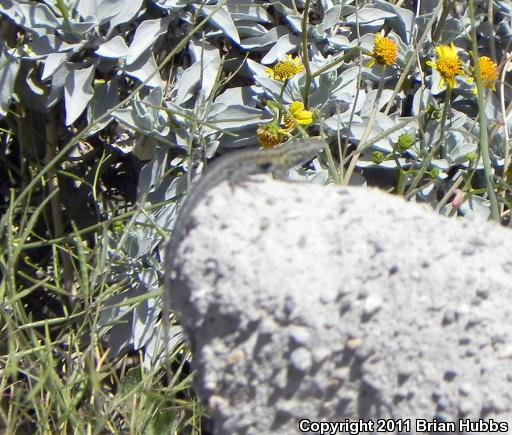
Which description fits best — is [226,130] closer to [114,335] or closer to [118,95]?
[118,95]

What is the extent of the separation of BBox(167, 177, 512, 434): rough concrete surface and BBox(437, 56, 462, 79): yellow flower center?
1.45 meters

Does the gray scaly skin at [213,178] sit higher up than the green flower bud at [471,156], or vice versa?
the gray scaly skin at [213,178]

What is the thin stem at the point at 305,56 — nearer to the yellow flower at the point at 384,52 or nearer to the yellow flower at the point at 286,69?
the yellow flower at the point at 286,69

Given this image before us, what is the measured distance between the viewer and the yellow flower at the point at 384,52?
3.29 meters

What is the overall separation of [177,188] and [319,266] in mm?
1559

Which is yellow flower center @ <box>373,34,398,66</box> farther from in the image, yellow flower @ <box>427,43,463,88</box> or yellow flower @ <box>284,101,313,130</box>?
yellow flower @ <box>284,101,313,130</box>

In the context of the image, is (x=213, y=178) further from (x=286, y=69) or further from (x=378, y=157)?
(x=378, y=157)

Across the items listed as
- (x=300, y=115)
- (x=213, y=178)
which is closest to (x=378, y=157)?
(x=300, y=115)

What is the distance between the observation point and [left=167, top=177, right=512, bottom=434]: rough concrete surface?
6.09ft

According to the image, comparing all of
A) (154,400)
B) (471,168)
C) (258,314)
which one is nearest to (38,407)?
(154,400)

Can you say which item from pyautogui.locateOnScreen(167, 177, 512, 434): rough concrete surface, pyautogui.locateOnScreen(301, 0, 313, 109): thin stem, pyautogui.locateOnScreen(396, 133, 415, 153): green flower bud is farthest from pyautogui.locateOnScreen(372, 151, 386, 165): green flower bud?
pyautogui.locateOnScreen(167, 177, 512, 434): rough concrete surface

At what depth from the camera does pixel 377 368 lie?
6.22ft

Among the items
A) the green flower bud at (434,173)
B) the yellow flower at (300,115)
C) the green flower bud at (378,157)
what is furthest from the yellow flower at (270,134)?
the green flower bud at (434,173)

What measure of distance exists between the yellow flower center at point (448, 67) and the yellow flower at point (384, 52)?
0.18m
